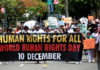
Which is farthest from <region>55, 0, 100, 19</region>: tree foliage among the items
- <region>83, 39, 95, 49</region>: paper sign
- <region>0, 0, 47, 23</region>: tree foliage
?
<region>83, 39, 95, 49</region>: paper sign

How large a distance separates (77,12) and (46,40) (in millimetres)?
41871

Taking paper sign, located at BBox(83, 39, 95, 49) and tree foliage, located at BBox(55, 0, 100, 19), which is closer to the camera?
paper sign, located at BBox(83, 39, 95, 49)

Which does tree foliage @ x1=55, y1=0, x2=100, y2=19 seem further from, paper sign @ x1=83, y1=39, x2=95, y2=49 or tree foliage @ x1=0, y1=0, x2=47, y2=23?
paper sign @ x1=83, y1=39, x2=95, y2=49

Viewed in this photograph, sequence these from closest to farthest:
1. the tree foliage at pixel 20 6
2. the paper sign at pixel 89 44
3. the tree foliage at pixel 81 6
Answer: the paper sign at pixel 89 44 < the tree foliage at pixel 20 6 < the tree foliage at pixel 81 6

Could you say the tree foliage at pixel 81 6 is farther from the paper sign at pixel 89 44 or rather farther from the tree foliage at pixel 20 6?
the paper sign at pixel 89 44

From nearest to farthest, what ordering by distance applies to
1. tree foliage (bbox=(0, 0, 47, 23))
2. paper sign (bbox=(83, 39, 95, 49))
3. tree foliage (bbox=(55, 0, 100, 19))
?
paper sign (bbox=(83, 39, 95, 49)) < tree foliage (bbox=(0, 0, 47, 23)) < tree foliage (bbox=(55, 0, 100, 19))

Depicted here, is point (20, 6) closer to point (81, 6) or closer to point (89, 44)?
point (81, 6)

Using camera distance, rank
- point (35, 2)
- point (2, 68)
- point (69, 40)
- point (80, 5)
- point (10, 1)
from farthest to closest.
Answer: point (80, 5) < point (35, 2) < point (10, 1) < point (2, 68) < point (69, 40)

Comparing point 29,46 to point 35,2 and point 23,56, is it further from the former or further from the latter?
point 35,2

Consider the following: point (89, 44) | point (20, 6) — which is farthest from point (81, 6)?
point (89, 44)

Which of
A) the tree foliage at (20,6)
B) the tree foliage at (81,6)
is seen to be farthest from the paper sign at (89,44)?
the tree foliage at (81,6)

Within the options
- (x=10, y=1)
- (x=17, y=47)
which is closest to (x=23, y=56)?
(x=17, y=47)

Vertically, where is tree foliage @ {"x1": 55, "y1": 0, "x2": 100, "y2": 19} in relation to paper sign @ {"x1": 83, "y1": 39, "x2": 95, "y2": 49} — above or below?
above

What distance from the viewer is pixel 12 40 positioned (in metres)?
9.93
